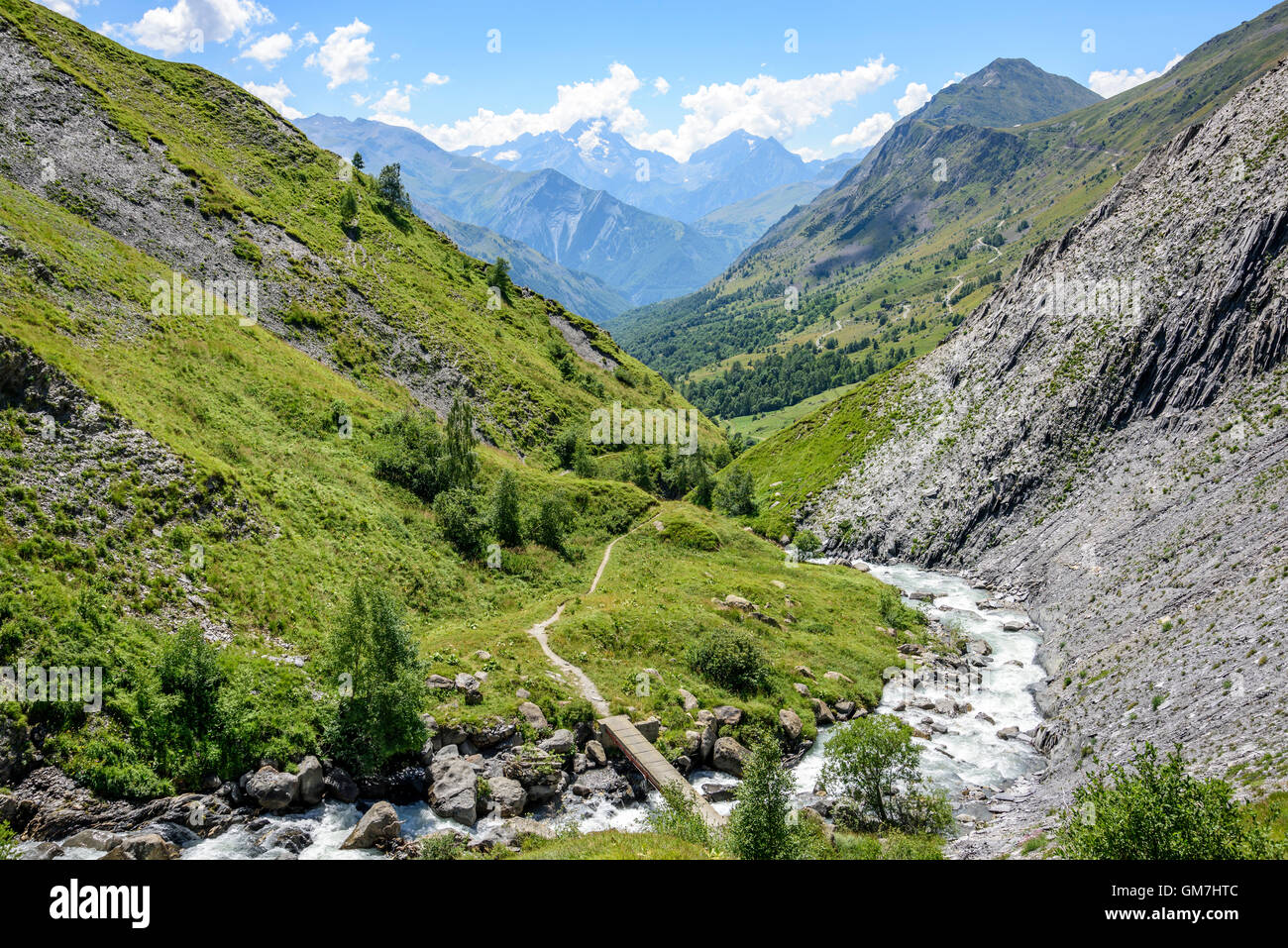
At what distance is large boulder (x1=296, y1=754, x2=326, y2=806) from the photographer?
34469mm

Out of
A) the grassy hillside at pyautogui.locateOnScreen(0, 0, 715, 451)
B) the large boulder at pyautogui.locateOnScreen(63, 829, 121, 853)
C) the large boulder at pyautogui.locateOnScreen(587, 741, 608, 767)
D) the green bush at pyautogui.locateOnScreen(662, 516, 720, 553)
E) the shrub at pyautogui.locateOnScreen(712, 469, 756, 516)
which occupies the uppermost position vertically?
the grassy hillside at pyautogui.locateOnScreen(0, 0, 715, 451)

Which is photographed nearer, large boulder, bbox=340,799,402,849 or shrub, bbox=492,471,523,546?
large boulder, bbox=340,799,402,849

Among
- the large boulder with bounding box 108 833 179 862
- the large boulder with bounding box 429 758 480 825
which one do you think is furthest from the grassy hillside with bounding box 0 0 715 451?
the large boulder with bounding box 108 833 179 862

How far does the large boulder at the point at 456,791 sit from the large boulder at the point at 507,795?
1.12 metres

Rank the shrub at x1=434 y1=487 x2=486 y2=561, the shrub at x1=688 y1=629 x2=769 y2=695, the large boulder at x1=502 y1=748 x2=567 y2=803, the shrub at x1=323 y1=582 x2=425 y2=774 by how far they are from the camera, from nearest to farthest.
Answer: the shrub at x1=323 y1=582 x2=425 y2=774 → the large boulder at x1=502 y1=748 x2=567 y2=803 → the shrub at x1=688 y1=629 x2=769 y2=695 → the shrub at x1=434 y1=487 x2=486 y2=561

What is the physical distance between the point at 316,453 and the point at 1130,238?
10847 cm

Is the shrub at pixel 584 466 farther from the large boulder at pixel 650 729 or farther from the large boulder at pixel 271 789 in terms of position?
the large boulder at pixel 271 789

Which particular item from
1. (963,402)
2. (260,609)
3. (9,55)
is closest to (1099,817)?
(260,609)

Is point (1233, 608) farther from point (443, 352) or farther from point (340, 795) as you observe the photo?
point (443, 352)

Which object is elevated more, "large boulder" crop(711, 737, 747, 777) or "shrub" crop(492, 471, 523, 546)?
"shrub" crop(492, 471, 523, 546)

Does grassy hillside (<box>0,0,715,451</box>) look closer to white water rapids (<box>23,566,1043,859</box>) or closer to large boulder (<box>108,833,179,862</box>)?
white water rapids (<box>23,566,1043,859</box>)

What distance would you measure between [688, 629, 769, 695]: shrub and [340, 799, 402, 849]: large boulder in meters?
27.2

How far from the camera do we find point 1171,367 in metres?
81.1

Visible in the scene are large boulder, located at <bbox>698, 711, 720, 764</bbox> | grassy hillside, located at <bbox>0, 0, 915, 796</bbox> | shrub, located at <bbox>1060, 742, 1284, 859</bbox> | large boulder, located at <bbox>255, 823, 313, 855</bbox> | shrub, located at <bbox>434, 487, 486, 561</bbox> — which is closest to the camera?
shrub, located at <bbox>1060, 742, 1284, 859</bbox>
